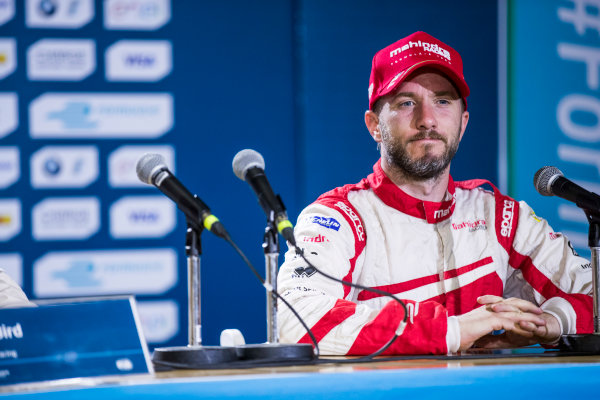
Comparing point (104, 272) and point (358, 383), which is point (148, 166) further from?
point (104, 272)

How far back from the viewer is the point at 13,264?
3.00 metres

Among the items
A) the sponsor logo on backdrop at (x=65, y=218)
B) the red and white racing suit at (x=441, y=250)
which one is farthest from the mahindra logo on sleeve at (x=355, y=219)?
the sponsor logo on backdrop at (x=65, y=218)

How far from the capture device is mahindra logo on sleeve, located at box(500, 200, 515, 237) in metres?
1.91

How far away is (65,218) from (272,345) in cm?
203

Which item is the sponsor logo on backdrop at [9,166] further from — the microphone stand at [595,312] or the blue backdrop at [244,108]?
the microphone stand at [595,312]

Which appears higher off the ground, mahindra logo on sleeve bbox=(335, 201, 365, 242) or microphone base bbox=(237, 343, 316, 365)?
mahindra logo on sleeve bbox=(335, 201, 365, 242)

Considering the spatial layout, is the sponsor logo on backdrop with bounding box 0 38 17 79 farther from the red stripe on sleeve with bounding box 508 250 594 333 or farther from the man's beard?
the red stripe on sleeve with bounding box 508 250 594 333

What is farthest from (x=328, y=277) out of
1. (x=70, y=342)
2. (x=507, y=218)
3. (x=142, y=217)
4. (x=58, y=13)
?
(x=58, y=13)

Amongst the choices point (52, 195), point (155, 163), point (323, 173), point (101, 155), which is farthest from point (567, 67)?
point (155, 163)

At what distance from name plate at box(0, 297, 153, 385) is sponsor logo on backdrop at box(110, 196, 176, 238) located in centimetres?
206

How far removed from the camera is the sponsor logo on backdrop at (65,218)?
3.01m

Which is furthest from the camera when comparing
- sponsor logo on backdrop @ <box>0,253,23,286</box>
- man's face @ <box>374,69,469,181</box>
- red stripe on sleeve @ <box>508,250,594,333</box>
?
sponsor logo on backdrop @ <box>0,253,23,286</box>

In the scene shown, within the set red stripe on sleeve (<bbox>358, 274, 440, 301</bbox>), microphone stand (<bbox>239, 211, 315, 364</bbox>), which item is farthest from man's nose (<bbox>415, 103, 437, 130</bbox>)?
microphone stand (<bbox>239, 211, 315, 364</bbox>)

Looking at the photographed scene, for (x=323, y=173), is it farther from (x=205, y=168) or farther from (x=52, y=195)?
(x=52, y=195)
